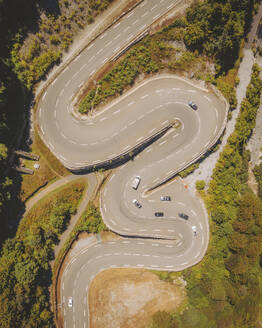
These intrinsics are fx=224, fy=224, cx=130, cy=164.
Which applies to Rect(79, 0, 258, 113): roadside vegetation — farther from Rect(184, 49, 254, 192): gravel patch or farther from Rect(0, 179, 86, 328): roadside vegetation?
Rect(0, 179, 86, 328): roadside vegetation

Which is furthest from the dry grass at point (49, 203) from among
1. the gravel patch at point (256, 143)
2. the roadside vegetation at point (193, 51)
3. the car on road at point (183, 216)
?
the gravel patch at point (256, 143)

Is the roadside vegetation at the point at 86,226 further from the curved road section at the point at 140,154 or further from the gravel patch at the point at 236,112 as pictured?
the gravel patch at the point at 236,112

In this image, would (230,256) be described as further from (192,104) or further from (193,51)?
(193,51)

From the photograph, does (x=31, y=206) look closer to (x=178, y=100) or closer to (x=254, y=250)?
(x=178, y=100)

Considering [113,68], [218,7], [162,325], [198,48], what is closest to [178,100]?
[198,48]

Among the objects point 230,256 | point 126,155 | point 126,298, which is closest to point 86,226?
point 126,155
